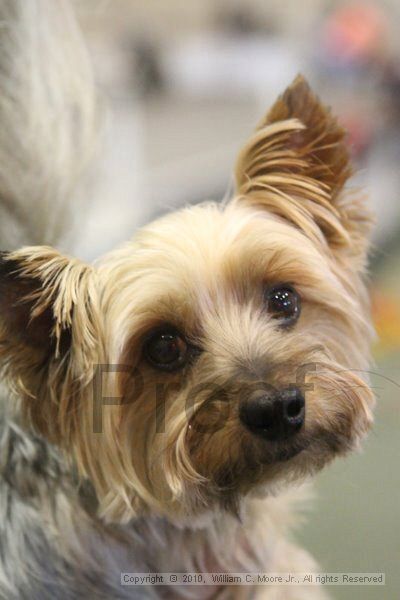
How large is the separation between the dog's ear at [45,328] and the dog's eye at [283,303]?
7.9 inches

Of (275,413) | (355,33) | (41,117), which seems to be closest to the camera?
(275,413)

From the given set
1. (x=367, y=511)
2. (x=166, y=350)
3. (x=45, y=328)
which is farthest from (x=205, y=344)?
(x=367, y=511)

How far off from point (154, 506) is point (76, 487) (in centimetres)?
9

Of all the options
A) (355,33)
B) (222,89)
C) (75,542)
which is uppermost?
(355,33)

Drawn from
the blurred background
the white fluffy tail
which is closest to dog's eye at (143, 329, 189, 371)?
the white fluffy tail

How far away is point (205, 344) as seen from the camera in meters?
0.85

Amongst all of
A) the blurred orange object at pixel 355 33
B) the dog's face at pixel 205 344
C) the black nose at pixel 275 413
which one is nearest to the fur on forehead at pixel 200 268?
the dog's face at pixel 205 344

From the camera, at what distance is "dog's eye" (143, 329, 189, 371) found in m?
0.83

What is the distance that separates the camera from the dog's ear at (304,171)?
869mm

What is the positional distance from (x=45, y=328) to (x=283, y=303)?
272 mm

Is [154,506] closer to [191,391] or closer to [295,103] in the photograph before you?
[191,391]

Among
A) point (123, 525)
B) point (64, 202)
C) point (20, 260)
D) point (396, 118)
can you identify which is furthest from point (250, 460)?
point (396, 118)

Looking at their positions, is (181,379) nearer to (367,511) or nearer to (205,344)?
(205,344)

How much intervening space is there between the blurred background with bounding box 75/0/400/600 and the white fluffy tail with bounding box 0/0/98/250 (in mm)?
123
